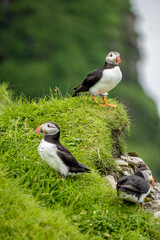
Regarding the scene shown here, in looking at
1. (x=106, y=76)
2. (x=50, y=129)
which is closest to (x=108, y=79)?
(x=106, y=76)

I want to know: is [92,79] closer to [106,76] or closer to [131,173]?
A: [106,76]

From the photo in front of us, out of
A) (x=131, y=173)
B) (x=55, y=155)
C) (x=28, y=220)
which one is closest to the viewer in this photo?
(x=28, y=220)

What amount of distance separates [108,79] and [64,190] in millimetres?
2453

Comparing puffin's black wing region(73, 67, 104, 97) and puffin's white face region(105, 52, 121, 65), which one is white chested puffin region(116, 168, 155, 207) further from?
puffin's white face region(105, 52, 121, 65)

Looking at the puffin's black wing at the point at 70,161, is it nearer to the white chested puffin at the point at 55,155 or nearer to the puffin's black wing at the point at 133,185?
the white chested puffin at the point at 55,155

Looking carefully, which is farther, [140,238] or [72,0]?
[72,0]

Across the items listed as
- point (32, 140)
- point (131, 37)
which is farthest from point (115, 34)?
point (32, 140)

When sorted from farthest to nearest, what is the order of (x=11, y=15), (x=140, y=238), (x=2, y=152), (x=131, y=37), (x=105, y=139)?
1. (x=131, y=37)
2. (x=11, y=15)
3. (x=105, y=139)
4. (x=2, y=152)
5. (x=140, y=238)

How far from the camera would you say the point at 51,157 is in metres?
3.72

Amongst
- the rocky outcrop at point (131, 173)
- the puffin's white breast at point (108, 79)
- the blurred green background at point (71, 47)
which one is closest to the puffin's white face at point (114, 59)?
the puffin's white breast at point (108, 79)

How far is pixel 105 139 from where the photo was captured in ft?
16.6

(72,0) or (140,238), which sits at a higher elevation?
(72,0)

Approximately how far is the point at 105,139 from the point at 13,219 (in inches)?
90.1

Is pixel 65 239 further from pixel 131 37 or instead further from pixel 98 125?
pixel 131 37
